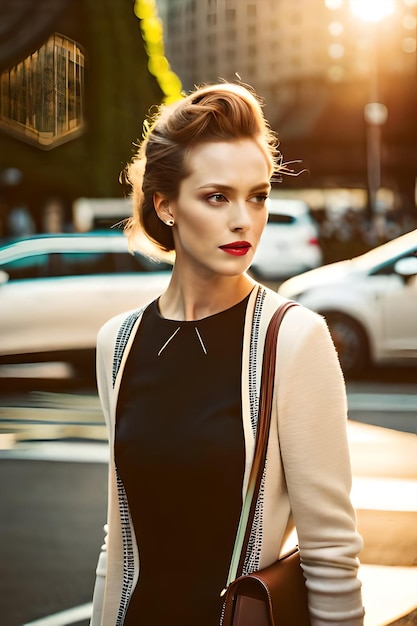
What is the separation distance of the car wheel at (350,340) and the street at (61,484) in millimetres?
333

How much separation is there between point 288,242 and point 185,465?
12.2m

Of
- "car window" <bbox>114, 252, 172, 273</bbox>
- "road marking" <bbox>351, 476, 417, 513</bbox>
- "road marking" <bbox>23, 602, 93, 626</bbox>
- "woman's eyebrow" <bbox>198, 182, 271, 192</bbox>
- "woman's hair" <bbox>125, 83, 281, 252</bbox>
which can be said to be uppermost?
"woman's hair" <bbox>125, 83, 281, 252</bbox>

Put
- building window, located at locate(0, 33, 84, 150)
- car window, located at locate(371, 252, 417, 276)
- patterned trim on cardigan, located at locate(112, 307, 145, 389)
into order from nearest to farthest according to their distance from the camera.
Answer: patterned trim on cardigan, located at locate(112, 307, 145, 389), car window, located at locate(371, 252, 417, 276), building window, located at locate(0, 33, 84, 150)

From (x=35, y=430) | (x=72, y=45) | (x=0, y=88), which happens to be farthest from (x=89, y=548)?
(x=72, y=45)

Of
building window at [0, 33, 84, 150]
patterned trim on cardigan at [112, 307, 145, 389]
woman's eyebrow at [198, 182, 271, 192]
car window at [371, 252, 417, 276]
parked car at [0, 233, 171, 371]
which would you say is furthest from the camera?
building window at [0, 33, 84, 150]

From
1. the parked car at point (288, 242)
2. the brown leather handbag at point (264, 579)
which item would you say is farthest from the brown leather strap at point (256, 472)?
the parked car at point (288, 242)

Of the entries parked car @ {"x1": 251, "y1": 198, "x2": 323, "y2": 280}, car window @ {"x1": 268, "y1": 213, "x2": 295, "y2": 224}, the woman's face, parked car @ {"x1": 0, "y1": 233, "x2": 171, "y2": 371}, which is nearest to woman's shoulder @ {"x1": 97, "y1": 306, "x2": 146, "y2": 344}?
the woman's face

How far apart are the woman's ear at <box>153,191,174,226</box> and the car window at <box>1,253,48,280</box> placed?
9.47 metres

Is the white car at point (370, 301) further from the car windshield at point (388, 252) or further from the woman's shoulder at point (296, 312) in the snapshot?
the woman's shoulder at point (296, 312)

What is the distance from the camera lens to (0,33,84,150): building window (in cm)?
2341

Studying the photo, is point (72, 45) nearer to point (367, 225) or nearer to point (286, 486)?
point (367, 225)

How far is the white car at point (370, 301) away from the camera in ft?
35.8

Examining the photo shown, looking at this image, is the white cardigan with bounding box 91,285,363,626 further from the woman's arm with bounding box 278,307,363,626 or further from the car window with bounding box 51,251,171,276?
the car window with bounding box 51,251,171,276

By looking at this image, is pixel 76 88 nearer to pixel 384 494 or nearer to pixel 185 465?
pixel 384 494
